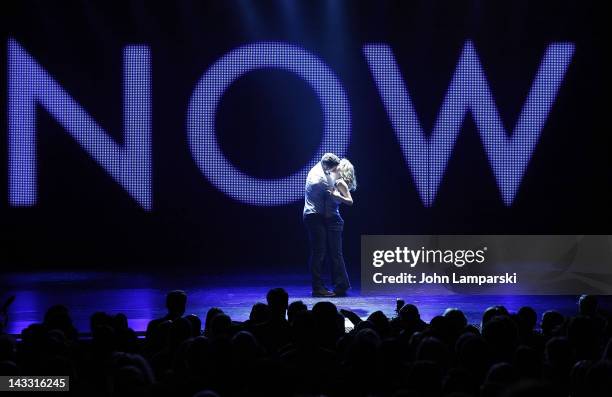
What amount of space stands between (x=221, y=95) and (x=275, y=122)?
2.60 feet

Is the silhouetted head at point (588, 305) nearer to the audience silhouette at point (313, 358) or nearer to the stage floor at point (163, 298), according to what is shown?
the audience silhouette at point (313, 358)

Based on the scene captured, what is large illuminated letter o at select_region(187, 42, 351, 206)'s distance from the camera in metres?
10.1

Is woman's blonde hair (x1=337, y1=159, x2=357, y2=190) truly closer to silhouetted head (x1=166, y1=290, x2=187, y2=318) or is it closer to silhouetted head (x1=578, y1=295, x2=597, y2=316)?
silhouetted head (x1=578, y1=295, x2=597, y2=316)

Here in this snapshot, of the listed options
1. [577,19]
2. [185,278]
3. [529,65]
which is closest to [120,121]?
[185,278]

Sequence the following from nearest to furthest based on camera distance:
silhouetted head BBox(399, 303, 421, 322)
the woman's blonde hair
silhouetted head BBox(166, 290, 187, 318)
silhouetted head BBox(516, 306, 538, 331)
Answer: silhouetted head BBox(516, 306, 538, 331), silhouetted head BBox(399, 303, 421, 322), silhouetted head BBox(166, 290, 187, 318), the woman's blonde hair

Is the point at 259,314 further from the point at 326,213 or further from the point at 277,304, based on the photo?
the point at 326,213

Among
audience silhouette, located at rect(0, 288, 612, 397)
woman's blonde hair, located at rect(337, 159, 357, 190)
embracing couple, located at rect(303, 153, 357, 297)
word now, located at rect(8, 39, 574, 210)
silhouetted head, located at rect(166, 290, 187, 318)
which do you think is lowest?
audience silhouette, located at rect(0, 288, 612, 397)

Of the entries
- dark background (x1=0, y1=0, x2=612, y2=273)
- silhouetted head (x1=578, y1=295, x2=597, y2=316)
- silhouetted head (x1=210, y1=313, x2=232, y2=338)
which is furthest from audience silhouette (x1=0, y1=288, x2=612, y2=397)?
dark background (x1=0, y1=0, x2=612, y2=273)

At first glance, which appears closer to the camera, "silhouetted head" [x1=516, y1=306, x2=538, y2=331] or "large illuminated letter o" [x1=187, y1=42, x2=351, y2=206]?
"silhouetted head" [x1=516, y1=306, x2=538, y2=331]

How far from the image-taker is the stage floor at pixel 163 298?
7.00m

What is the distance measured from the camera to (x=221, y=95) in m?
10.1

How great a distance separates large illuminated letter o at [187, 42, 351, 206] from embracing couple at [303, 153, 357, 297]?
7.62 ft

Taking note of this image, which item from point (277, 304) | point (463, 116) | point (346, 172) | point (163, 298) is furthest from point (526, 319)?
point (463, 116)

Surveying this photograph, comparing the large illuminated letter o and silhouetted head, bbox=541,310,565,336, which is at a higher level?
the large illuminated letter o
